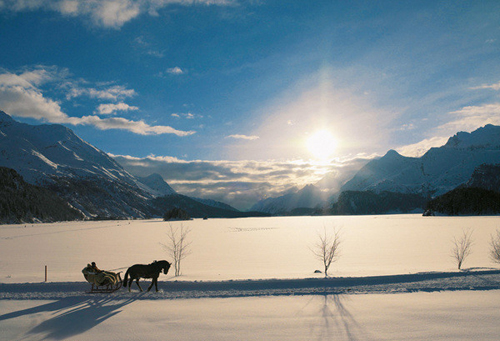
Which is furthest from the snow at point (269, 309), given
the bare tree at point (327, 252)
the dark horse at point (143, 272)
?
the bare tree at point (327, 252)

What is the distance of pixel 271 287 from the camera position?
15641 mm

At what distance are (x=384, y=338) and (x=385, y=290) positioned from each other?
604 cm

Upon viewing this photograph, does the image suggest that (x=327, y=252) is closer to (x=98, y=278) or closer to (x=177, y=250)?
(x=177, y=250)

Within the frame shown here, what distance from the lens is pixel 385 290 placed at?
1477 cm

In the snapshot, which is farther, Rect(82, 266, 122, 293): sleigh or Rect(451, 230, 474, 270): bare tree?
Rect(451, 230, 474, 270): bare tree

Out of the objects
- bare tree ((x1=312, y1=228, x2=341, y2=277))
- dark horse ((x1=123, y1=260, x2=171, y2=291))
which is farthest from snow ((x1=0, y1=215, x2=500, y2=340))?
bare tree ((x1=312, y1=228, x2=341, y2=277))

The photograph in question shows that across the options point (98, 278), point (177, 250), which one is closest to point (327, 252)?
point (177, 250)

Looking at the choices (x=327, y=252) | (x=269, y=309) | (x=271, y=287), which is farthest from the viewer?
(x=327, y=252)

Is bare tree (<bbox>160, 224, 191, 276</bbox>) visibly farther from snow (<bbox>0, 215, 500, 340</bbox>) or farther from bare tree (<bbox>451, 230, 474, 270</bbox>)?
bare tree (<bbox>451, 230, 474, 270</bbox>)

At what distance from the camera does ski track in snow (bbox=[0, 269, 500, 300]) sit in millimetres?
14234

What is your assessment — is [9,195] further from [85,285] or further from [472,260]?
[472,260]

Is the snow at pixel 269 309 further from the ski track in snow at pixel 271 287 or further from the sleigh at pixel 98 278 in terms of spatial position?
the sleigh at pixel 98 278

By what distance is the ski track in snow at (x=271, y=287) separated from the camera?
560 inches

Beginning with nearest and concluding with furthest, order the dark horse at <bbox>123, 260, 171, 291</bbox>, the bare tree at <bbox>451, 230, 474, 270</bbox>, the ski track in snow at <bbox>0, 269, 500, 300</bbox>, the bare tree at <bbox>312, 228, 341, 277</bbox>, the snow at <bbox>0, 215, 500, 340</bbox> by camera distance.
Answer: the snow at <bbox>0, 215, 500, 340</bbox> < the ski track in snow at <bbox>0, 269, 500, 300</bbox> < the dark horse at <bbox>123, 260, 171, 291</bbox> < the bare tree at <bbox>312, 228, 341, 277</bbox> < the bare tree at <bbox>451, 230, 474, 270</bbox>
